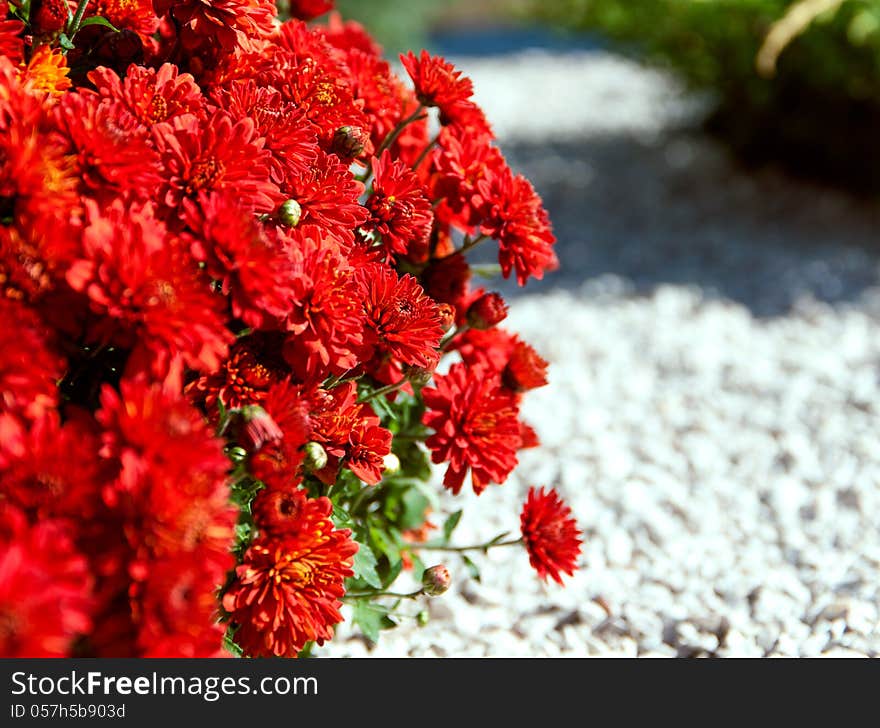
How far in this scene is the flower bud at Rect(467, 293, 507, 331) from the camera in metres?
1.16

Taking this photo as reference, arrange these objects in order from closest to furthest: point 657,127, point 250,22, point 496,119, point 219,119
→ point 219,119 < point 250,22 < point 657,127 < point 496,119

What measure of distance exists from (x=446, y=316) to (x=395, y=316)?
140mm

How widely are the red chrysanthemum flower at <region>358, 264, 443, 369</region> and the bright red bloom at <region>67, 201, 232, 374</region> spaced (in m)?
0.21

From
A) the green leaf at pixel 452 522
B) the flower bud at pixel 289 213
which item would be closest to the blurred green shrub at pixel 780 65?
the green leaf at pixel 452 522

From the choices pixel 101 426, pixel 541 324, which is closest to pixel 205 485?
pixel 101 426

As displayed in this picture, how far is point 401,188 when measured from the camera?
1.02 m

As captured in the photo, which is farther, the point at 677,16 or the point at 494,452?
the point at 677,16

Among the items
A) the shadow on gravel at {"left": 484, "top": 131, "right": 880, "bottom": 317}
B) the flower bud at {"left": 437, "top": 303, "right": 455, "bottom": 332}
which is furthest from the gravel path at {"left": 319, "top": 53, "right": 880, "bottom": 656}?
the flower bud at {"left": 437, "top": 303, "right": 455, "bottom": 332}

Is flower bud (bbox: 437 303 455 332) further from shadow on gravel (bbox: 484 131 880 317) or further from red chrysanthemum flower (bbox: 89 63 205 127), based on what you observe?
shadow on gravel (bbox: 484 131 880 317)

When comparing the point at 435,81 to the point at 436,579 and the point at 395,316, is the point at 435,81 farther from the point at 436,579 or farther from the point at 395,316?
the point at 436,579

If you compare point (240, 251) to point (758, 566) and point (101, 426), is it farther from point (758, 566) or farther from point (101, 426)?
point (758, 566)

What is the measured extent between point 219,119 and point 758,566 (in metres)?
A: 1.23

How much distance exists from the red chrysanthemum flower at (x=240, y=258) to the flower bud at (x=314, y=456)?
0.46 ft

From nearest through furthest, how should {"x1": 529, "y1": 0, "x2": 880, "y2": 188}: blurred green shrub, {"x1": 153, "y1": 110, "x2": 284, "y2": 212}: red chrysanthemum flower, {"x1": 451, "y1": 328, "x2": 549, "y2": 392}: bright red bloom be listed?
{"x1": 153, "y1": 110, "x2": 284, "y2": 212}: red chrysanthemum flower
{"x1": 451, "y1": 328, "x2": 549, "y2": 392}: bright red bloom
{"x1": 529, "y1": 0, "x2": 880, "y2": 188}: blurred green shrub
